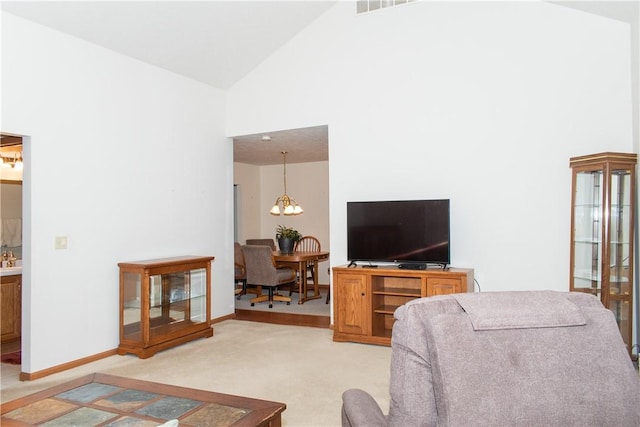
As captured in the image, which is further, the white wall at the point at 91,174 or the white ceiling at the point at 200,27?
the white ceiling at the point at 200,27

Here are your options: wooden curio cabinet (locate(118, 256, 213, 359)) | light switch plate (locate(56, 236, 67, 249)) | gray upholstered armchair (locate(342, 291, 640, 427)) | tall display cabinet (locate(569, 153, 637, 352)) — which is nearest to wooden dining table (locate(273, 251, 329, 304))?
wooden curio cabinet (locate(118, 256, 213, 359))

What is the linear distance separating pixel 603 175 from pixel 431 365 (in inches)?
127

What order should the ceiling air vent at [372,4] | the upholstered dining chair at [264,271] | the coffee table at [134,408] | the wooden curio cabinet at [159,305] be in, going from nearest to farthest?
the coffee table at [134,408] → the wooden curio cabinet at [159,305] → the ceiling air vent at [372,4] → the upholstered dining chair at [264,271]

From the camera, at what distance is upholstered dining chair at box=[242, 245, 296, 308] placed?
6508mm

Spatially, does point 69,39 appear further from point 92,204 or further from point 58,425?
point 58,425

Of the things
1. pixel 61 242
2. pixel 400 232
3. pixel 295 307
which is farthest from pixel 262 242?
pixel 61 242

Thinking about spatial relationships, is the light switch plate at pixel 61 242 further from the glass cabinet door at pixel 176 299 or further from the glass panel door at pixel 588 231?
the glass panel door at pixel 588 231

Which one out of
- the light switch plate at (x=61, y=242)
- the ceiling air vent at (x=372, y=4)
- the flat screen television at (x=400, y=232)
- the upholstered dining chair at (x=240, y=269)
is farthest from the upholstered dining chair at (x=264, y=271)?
the ceiling air vent at (x=372, y=4)

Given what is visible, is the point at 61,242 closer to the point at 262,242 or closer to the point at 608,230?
the point at 262,242

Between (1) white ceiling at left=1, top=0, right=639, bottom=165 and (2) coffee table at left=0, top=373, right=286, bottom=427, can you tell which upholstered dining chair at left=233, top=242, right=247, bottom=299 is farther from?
(2) coffee table at left=0, top=373, right=286, bottom=427

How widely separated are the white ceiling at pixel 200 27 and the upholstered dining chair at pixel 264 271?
5.23 ft

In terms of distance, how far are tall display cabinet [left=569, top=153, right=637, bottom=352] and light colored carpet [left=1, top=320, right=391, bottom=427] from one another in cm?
190

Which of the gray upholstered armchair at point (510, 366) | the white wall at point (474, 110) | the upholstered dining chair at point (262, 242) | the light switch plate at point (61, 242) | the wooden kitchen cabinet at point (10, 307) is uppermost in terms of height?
the white wall at point (474, 110)

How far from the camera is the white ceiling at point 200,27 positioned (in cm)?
382
